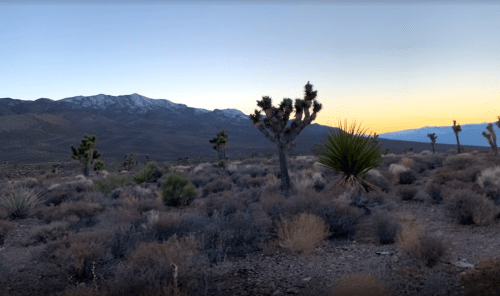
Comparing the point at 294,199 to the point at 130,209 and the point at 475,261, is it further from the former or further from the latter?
the point at 130,209

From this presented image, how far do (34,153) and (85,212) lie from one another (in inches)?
3523

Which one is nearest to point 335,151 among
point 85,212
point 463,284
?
point 463,284

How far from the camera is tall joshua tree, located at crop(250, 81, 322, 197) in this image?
13.5 m

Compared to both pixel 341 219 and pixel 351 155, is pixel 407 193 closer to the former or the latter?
pixel 351 155

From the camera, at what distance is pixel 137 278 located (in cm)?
439

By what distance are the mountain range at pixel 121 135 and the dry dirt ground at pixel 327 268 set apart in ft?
184

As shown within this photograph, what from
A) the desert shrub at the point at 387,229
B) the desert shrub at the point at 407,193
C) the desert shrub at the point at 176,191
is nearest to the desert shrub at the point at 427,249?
the desert shrub at the point at 387,229

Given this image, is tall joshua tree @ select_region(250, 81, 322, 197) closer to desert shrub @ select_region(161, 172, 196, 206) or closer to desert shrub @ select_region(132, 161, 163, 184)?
desert shrub @ select_region(161, 172, 196, 206)

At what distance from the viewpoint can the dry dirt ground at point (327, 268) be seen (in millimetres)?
4832

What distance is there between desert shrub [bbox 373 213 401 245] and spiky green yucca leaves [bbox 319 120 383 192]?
2.51m

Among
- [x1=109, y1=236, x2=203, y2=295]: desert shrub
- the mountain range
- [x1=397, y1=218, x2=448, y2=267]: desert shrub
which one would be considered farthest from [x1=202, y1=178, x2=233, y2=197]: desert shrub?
the mountain range

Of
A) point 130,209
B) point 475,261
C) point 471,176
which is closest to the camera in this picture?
point 475,261

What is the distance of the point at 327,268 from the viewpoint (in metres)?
5.73

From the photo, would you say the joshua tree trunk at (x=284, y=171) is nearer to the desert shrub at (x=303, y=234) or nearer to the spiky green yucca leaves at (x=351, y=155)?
the spiky green yucca leaves at (x=351, y=155)
